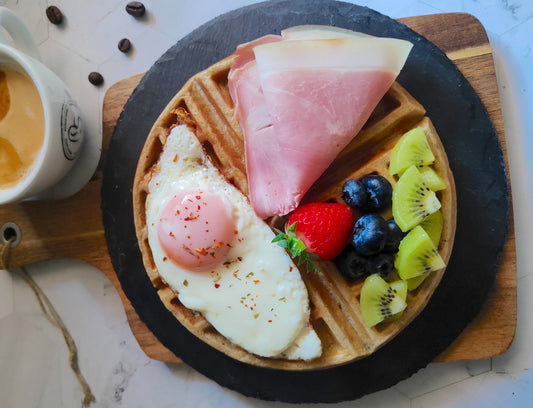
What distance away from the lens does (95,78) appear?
2533 mm

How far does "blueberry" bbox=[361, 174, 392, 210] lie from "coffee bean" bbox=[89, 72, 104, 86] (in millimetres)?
1751

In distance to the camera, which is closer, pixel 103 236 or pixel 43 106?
pixel 43 106

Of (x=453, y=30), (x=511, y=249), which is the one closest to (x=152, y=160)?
(x=453, y=30)

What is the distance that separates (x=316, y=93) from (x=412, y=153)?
0.48m

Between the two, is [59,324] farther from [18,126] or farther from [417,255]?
[417,255]

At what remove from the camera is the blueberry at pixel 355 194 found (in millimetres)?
1751

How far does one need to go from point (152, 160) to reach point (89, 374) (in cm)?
144

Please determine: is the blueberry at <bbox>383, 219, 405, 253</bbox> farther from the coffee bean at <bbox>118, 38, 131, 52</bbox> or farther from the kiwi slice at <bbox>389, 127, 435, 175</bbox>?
the coffee bean at <bbox>118, 38, 131, 52</bbox>

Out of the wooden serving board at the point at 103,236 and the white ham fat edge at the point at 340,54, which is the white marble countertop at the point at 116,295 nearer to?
the wooden serving board at the point at 103,236

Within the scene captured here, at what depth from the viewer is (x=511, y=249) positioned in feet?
6.89

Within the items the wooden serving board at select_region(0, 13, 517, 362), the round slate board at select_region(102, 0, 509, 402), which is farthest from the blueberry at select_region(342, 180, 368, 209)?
the wooden serving board at select_region(0, 13, 517, 362)

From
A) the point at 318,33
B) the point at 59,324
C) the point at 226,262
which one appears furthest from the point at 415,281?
the point at 59,324

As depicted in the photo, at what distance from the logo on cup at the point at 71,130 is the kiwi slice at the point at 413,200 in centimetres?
163

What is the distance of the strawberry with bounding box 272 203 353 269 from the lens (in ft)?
5.61
